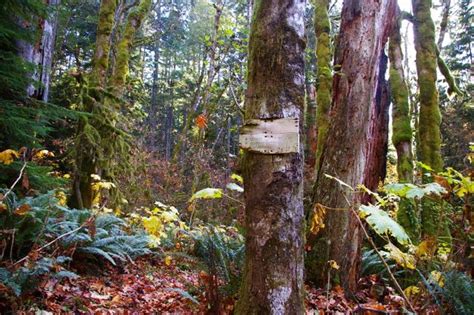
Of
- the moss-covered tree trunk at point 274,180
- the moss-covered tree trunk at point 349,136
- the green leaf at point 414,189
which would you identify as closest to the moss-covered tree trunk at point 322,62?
the moss-covered tree trunk at point 349,136

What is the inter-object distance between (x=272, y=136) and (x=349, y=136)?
7.89 feet

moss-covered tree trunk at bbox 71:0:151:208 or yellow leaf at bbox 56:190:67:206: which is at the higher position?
moss-covered tree trunk at bbox 71:0:151:208

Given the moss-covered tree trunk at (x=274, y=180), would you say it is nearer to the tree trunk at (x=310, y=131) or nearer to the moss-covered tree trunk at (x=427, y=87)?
the moss-covered tree trunk at (x=427, y=87)

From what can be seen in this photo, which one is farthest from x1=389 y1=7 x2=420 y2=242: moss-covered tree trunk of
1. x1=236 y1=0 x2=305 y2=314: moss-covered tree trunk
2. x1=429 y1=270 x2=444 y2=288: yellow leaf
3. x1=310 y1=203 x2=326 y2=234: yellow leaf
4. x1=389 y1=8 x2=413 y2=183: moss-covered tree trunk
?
x1=236 y1=0 x2=305 y2=314: moss-covered tree trunk

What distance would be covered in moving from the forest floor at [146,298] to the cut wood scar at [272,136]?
138 cm

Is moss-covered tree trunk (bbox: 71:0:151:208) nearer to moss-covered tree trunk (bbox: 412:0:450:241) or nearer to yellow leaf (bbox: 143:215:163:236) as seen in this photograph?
yellow leaf (bbox: 143:215:163:236)

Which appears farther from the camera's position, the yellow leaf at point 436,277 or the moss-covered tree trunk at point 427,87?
the moss-covered tree trunk at point 427,87

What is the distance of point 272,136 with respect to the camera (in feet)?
8.01

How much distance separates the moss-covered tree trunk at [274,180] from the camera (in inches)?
92.7

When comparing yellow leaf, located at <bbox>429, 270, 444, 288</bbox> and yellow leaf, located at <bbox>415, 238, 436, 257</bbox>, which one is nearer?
yellow leaf, located at <bbox>415, 238, 436, 257</bbox>

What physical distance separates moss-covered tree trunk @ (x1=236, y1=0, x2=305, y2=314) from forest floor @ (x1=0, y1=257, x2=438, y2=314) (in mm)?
860

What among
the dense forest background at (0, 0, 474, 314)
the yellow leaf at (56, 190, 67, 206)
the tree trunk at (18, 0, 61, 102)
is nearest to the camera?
the dense forest background at (0, 0, 474, 314)

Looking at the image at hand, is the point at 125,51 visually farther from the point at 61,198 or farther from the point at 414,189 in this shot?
the point at 414,189

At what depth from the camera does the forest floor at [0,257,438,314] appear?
3258 millimetres
